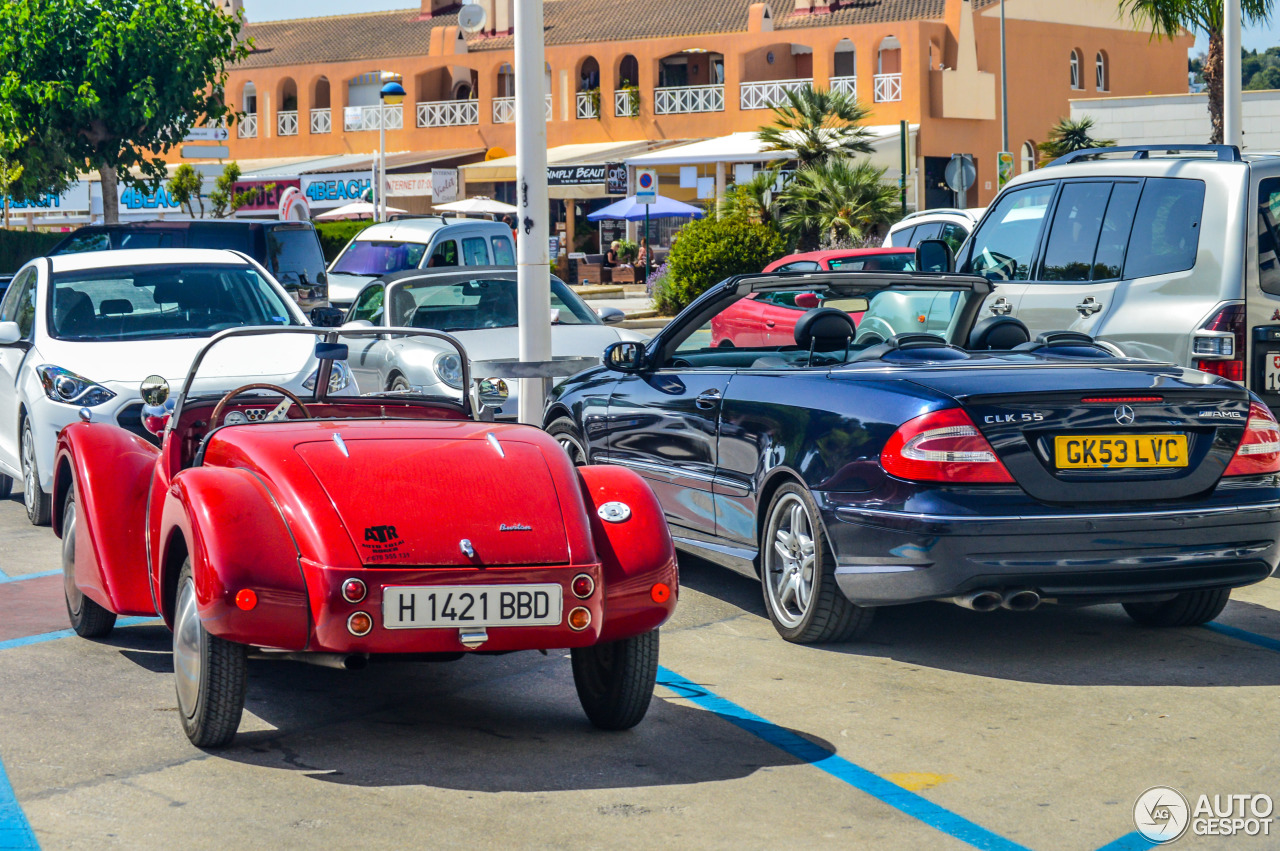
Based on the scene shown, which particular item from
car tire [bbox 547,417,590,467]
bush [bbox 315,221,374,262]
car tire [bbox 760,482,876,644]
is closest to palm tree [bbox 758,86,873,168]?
bush [bbox 315,221,374,262]

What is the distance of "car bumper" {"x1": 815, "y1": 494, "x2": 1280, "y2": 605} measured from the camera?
5.84 metres

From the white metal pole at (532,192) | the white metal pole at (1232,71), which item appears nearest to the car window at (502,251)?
the white metal pole at (1232,71)

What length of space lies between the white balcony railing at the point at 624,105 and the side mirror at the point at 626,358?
4641cm

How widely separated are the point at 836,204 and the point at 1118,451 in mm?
25555

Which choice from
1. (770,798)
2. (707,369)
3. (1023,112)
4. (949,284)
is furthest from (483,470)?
(1023,112)

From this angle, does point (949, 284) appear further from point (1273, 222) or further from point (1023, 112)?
point (1023, 112)

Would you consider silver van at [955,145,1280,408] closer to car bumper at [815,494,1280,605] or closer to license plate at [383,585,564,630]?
car bumper at [815,494,1280,605]

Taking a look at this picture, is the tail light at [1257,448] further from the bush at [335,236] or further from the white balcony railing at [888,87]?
the white balcony railing at [888,87]

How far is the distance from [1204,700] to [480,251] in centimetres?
1668

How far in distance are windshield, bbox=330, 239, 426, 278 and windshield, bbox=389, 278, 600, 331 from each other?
8.00 metres

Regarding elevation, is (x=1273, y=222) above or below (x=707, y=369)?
above

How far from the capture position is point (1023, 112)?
175 feet

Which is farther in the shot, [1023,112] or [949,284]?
[1023,112]

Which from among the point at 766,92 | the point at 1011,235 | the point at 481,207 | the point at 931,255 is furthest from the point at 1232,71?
the point at 766,92
